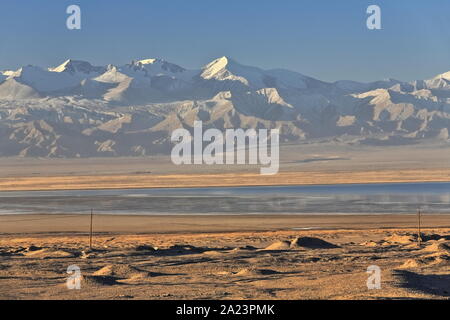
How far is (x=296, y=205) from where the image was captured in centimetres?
6419

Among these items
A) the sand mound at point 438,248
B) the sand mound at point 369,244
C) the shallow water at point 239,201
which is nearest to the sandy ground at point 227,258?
the sand mound at point 438,248

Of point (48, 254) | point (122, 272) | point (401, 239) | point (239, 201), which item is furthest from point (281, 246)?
point (239, 201)

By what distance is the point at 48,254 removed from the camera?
33344mm

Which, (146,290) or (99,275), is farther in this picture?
(99,275)

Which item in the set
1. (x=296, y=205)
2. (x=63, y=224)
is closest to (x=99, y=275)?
(x=63, y=224)

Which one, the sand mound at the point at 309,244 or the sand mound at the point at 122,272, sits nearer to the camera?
the sand mound at the point at 122,272

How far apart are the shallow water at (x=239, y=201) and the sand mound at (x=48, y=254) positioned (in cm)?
2458

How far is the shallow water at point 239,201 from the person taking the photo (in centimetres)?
6053

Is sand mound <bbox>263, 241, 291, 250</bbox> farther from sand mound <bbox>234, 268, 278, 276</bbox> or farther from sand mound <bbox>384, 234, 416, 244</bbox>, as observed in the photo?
sand mound <bbox>234, 268, 278, 276</bbox>

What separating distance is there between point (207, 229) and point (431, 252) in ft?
58.1

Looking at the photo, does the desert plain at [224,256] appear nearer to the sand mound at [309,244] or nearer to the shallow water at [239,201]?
the sand mound at [309,244]

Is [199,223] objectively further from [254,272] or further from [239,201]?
[254,272]

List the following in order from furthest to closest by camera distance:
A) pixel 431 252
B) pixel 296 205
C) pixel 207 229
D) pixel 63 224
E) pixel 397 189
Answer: pixel 397 189, pixel 296 205, pixel 63 224, pixel 207 229, pixel 431 252
